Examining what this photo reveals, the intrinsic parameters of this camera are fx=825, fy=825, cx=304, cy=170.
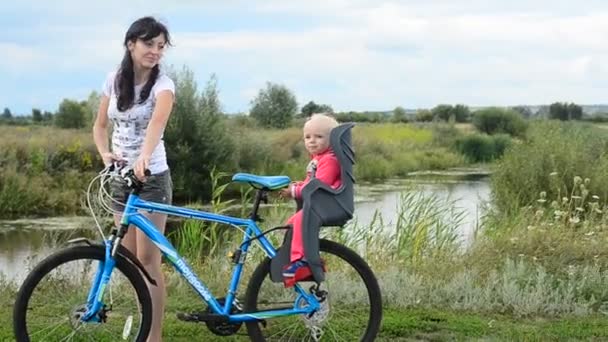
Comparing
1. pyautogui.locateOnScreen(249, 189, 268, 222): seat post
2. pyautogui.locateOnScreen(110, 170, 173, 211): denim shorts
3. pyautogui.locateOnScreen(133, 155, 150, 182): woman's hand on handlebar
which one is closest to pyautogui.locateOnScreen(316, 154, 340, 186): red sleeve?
pyautogui.locateOnScreen(249, 189, 268, 222): seat post

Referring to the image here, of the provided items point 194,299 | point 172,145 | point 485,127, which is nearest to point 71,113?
point 172,145

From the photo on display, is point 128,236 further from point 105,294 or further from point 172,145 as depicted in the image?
point 172,145

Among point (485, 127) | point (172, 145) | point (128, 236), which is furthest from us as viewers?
point (485, 127)

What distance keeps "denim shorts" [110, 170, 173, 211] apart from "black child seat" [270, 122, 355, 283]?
607 millimetres

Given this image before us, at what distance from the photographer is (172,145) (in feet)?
74.6

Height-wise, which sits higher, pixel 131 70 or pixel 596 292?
pixel 131 70

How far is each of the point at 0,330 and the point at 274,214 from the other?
10.9ft

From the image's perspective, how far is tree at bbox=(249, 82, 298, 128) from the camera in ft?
105

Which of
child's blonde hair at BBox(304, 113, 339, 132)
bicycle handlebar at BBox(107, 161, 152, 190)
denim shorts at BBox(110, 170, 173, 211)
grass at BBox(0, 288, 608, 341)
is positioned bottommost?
grass at BBox(0, 288, 608, 341)

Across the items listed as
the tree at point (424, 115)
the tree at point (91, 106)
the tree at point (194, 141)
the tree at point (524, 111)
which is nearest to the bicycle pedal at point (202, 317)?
the tree at point (194, 141)

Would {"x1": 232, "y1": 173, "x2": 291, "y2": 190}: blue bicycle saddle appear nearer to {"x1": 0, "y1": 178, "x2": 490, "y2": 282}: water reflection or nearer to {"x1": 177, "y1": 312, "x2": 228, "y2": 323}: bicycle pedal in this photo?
{"x1": 177, "y1": 312, "x2": 228, "y2": 323}: bicycle pedal

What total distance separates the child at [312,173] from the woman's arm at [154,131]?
2.22ft

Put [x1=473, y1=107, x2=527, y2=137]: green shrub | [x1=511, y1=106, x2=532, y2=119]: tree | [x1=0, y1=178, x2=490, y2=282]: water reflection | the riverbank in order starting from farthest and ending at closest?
[x1=511, y1=106, x2=532, y2=119]: tree
[x1=473, y1=107, x2=527, y2=137]: green shrub
the riverbank
[x1=0, y1=178, x2=490, y2=282]: water reflection

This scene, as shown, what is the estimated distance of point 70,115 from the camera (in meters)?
31.4
